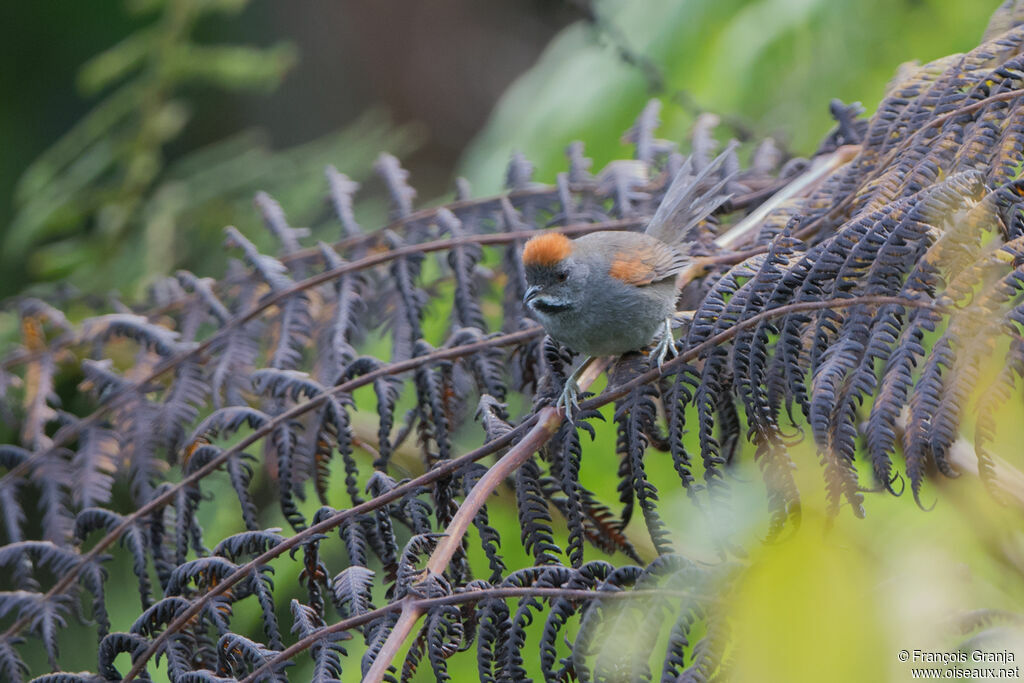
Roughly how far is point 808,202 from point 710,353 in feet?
1.89

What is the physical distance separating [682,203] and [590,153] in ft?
5.40

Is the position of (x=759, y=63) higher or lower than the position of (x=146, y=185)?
lower

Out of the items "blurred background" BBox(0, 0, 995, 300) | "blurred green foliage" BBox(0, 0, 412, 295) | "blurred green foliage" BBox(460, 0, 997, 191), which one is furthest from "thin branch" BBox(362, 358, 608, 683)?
"blurred green foliage" BBox(0, 0, 412, 295)

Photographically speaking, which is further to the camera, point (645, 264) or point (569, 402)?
point (645, 264)

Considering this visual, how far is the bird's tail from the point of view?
2227 mm

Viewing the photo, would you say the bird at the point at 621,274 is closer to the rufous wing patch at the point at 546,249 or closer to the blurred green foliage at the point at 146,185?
the rufous wing patch at the point at 546,249

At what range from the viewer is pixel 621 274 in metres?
2.22

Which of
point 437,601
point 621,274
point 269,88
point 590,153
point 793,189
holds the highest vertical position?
point 269,88

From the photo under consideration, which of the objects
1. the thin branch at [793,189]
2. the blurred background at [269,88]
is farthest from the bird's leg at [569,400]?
the blurred background at [269,88]

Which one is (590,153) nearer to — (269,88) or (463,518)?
(269,88)

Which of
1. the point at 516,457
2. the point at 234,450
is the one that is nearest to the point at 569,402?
the point at 516,457

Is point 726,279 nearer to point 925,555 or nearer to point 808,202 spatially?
point 808,202

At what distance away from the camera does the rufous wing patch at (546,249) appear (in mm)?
2141

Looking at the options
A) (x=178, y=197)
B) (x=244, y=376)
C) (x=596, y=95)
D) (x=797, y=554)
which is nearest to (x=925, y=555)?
(x=797, y=554)
